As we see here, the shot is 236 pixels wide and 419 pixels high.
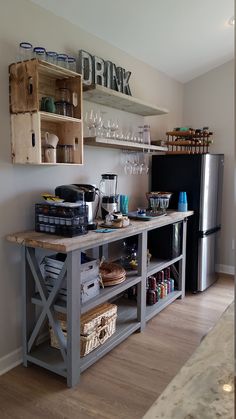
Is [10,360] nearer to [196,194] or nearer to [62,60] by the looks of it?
[62,60]

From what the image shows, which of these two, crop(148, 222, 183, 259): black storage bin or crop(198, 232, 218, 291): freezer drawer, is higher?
crop(148, 222, 183, 259): black storage bin

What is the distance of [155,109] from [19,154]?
A: 1.62 metres

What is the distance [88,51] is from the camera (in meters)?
2.69

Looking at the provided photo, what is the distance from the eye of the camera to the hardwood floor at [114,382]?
1.83 meters

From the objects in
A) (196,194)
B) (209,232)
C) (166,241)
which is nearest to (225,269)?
(209,232)

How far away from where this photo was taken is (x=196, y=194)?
3494 millimetres

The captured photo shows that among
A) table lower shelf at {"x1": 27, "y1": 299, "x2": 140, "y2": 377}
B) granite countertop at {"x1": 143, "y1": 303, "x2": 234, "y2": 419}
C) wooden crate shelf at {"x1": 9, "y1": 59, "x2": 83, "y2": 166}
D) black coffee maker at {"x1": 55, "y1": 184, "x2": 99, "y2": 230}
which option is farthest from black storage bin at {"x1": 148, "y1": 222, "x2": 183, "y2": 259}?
granite countertop at {"x1": 143, "y1": 303, "x2": 234, "y2": 419}

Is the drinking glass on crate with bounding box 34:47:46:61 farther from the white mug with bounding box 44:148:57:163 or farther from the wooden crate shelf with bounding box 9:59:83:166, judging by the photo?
the white mug with bounding box 44:148:57:163

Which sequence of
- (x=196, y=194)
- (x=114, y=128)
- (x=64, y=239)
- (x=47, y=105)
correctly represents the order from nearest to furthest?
1. (x=64, y=239)
2. (x=47, y=105)
3. (x=114, y=128)
4. (x=196, y=194)

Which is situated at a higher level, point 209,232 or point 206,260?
point 209,232

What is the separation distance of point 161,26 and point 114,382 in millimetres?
2799

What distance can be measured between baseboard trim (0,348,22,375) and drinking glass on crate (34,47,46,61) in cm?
194

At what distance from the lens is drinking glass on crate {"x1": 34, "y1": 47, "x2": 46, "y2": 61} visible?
2086 millimetres

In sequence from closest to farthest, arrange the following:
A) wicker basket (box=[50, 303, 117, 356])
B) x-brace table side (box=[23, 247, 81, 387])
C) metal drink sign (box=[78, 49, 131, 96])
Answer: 1. x-brace table side (box=[23, 247, 81, 387])
2. wicker basket (box=[50, 303, 117, 356])
3. metal drink sign (box=[78, 49, 131, 96])
